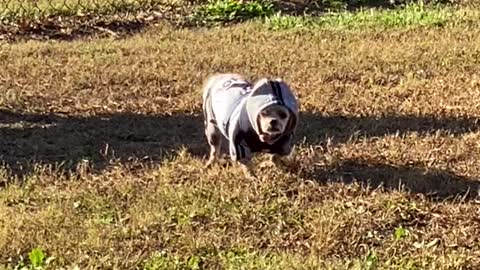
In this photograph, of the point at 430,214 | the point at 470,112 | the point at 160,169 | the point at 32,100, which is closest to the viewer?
the point at 430,214

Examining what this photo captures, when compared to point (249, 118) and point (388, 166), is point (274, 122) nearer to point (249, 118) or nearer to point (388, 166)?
point (249, 118)

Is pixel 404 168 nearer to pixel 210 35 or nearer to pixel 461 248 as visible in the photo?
pixel 461 248

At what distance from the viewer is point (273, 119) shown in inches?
179

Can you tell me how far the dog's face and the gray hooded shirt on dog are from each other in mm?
→ 19

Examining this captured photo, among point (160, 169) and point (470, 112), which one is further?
point (470, 112)

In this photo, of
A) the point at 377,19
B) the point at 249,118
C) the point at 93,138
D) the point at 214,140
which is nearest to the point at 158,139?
the point at 93,138

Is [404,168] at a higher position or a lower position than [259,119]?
lower

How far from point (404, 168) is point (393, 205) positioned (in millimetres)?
624

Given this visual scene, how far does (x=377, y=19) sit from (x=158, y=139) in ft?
13.9

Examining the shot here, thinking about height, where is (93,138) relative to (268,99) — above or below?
below

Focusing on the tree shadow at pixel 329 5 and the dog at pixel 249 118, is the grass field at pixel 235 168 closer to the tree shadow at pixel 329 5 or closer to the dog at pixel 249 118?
the dog at pixel 249 118

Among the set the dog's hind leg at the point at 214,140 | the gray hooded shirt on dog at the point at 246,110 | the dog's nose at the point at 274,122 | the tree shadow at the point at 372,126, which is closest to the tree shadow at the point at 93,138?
the dog's hind leg at the point at 214,140

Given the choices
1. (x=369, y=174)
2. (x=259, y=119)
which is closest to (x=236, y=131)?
(x=259, y=119)

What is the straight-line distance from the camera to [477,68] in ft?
24.6
